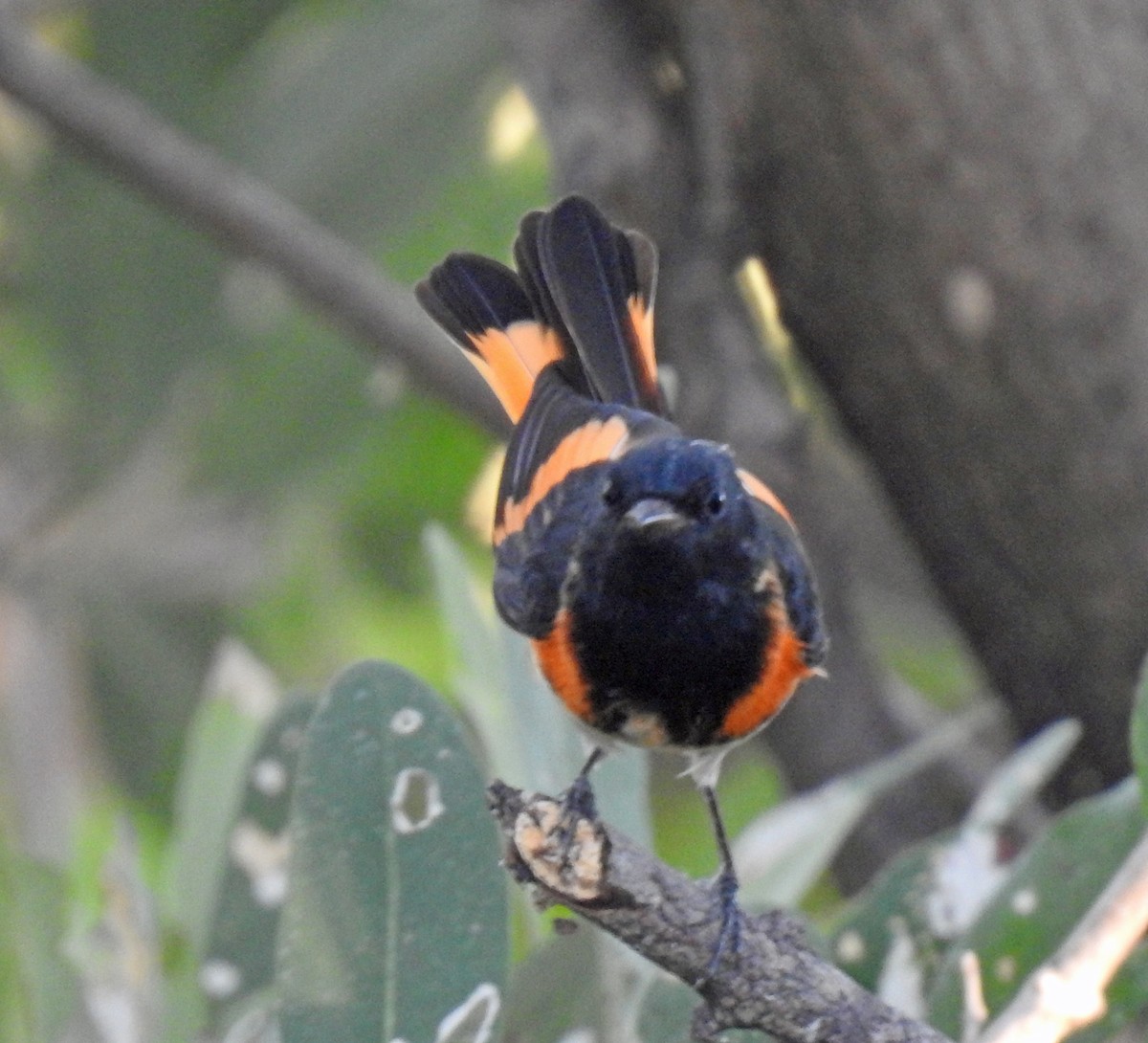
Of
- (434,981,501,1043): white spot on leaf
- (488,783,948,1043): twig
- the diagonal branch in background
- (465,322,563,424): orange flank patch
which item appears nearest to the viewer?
(488,783,948,1043): twig

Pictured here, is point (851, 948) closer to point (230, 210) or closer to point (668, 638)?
point (668, 638)

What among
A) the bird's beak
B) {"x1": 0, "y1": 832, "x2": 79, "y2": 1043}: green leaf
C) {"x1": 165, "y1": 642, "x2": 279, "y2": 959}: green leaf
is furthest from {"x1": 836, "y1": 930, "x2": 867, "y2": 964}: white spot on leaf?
{"x1": 0, "y1": 832, "x2": 79, "y2": 1043}: green leaf

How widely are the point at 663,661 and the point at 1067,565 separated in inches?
28.0

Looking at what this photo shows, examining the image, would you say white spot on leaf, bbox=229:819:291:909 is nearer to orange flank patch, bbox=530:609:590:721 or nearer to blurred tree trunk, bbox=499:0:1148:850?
orange flank patch, bbox=530:609:590:721

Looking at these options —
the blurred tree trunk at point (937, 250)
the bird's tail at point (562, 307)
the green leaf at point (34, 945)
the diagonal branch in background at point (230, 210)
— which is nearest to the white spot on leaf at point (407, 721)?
the green leaf at point (34, 945)

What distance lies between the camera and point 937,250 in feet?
8.23

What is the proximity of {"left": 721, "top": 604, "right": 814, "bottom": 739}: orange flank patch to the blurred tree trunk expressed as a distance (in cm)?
54

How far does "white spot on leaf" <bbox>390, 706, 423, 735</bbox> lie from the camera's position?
1896 millimetres

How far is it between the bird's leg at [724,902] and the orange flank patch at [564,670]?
237 mm

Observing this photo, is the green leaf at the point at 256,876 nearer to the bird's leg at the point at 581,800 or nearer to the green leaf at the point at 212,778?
the green leaf at the point at 212,778

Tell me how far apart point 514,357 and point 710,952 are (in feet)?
3.99

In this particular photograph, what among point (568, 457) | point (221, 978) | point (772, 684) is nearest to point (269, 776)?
point (221, 978)

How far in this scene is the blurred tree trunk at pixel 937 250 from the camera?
2.46 m

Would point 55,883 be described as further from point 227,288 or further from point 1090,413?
point 227,288
